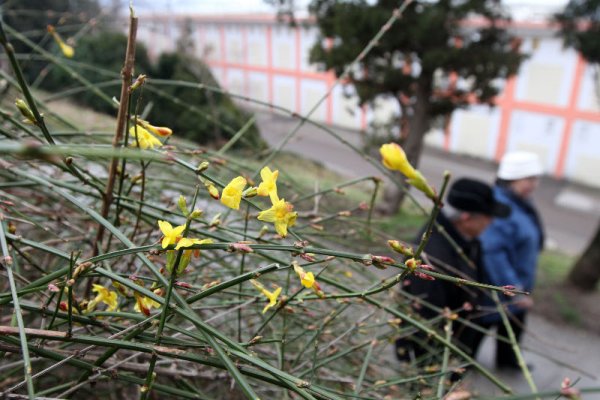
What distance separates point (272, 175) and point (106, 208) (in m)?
0.32

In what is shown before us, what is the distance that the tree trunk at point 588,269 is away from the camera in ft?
14.4

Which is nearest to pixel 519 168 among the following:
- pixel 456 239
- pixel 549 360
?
pixel 456 239

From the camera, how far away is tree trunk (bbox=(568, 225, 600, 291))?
4375 mm

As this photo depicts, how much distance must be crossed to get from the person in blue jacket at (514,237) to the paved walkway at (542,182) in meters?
5.18

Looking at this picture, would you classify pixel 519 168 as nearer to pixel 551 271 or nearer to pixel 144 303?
pixel 144 303

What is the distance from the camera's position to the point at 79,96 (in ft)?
28.0

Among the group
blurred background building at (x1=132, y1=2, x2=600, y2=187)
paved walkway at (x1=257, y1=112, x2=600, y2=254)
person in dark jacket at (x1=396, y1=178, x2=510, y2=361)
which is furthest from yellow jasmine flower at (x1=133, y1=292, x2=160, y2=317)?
blurred background building at (x1=132, y1=2, x2=600, y2=187)

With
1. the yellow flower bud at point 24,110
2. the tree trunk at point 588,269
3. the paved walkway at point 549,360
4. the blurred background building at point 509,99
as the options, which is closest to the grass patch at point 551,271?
the tree trunk at point 588,269

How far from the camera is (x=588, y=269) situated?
439 cm

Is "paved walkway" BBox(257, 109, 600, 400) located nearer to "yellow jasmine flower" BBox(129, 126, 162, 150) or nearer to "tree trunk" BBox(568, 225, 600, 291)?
"tree trunk" BBox(568, 225, 600, 291)

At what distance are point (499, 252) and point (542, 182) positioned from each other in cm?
967

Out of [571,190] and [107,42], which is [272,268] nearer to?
[107,42]

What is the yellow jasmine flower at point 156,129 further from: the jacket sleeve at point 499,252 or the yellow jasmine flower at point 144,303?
the jacket sleeve at point 499,252

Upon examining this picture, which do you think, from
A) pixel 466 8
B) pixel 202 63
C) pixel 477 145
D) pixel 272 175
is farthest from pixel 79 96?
pixel 272 175
